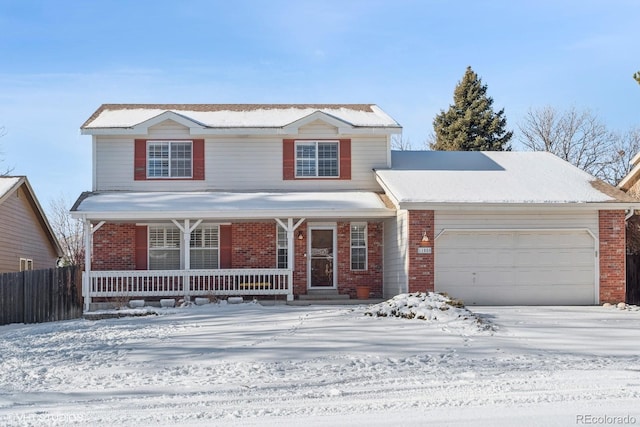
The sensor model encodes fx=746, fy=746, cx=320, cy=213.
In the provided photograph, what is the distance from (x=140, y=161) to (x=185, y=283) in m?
4.32

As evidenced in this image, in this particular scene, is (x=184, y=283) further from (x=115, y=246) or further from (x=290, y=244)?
(x=290, y=244)

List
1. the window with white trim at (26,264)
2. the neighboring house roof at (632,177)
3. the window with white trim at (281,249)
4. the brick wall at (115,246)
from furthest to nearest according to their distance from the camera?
the neighboring house roof at (632,177)
the window with white trim at (26,264)
the window with white trim at (281,249)
the brick wall at (115,246)

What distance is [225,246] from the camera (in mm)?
22047

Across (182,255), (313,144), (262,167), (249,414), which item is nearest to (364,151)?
(313,144)

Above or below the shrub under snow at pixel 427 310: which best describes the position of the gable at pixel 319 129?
above

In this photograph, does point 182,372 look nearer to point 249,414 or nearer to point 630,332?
point 249,414

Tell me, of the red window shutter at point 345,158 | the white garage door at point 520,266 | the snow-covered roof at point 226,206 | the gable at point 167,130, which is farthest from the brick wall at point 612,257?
the gable at point 167,130

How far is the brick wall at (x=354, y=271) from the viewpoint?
22.1m

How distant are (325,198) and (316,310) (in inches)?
178

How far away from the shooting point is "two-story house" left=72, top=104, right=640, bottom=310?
19.8 m

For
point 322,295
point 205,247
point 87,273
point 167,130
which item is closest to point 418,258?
point 322,295

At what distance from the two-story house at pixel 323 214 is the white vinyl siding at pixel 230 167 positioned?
3 centimetres

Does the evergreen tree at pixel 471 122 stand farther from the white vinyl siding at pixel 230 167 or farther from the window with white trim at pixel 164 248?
the window with white trim at pixel 164 248

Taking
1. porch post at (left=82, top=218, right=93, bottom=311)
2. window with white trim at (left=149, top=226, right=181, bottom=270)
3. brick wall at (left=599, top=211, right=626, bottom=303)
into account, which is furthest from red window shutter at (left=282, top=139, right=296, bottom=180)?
brick wall at (left=599, top=211, right=626, bottom=303)
